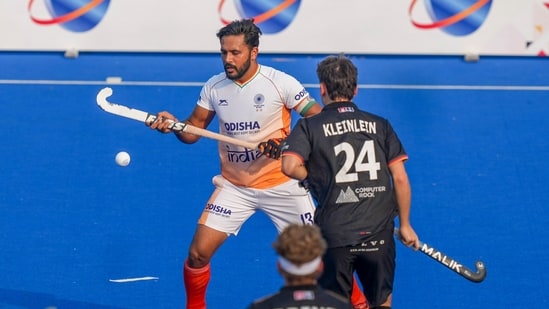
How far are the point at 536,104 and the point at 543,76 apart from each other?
0.90 meters

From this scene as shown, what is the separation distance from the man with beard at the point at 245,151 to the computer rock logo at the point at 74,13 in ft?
19.8

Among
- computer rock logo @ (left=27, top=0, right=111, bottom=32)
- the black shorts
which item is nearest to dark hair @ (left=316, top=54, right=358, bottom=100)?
the black shorts

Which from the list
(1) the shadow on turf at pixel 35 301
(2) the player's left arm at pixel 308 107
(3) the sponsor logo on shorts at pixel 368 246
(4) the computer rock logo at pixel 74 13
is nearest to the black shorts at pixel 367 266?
(3) the sponsor logo on shorts at pixel 368 246

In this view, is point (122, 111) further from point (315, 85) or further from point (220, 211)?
point (315, 85)

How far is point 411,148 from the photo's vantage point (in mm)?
12555

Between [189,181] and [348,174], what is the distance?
4.62m

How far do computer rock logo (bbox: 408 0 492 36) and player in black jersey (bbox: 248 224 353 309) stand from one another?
912cm

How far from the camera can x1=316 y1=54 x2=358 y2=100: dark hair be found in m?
7.48

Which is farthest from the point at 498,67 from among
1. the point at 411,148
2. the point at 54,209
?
the point at 54,209

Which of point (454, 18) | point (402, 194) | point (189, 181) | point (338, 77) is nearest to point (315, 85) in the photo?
point (454, 18)

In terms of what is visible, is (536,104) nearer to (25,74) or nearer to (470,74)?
(470,74)

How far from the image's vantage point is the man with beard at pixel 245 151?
28.6 feet

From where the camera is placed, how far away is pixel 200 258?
867cm

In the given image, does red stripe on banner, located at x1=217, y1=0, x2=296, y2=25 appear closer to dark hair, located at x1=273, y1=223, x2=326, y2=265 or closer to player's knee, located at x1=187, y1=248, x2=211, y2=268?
player's knee, located at x1=187, y1=248, x2=211, y2=268
